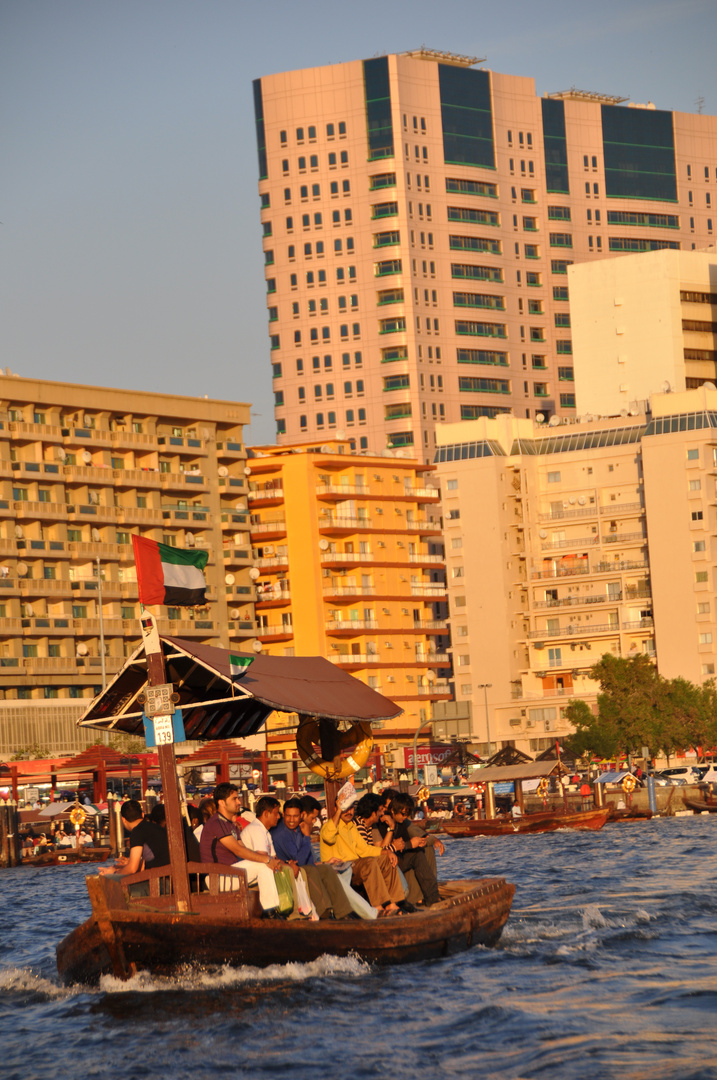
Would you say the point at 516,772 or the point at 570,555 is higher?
the point at 570,555

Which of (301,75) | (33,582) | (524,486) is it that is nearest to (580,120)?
(301,75)

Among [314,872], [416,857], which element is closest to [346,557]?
[416,857]

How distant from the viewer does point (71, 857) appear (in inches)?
2729

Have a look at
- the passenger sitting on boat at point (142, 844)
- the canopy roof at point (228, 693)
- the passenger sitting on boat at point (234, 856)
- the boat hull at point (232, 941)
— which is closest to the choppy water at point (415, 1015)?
the boat hull at point (232, 941)

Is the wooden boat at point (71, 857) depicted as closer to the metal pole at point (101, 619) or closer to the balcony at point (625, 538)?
the metal pole at point (101, 619)

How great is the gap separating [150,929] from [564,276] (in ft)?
466

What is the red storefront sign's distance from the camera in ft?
362

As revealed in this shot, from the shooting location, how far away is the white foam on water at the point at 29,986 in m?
23.1

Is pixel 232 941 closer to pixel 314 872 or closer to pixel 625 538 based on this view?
pixel 314 872

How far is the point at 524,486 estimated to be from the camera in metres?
120

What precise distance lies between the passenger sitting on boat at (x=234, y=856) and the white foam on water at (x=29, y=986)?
9.44 feet

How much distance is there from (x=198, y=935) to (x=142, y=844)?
1573mm

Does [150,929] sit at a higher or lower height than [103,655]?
lower

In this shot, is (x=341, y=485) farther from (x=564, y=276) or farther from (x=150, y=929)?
(x=150, y=929)
